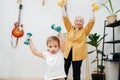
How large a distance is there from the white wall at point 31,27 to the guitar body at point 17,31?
0.25 ft

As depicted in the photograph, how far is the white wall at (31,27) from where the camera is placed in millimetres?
3531

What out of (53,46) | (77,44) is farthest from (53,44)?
(77,44)

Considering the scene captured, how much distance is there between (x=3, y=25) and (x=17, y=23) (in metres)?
0.27

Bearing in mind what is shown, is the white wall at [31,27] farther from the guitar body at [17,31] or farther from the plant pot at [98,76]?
the plant pot at [98,76]

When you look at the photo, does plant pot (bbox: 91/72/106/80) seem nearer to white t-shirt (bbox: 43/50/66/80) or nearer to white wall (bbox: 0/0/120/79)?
white wall (bbox: 0/0/120/79)

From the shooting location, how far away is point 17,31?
3.53m

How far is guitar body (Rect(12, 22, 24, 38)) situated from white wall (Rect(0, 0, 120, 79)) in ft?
0.25

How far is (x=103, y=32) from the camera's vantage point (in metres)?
3.62

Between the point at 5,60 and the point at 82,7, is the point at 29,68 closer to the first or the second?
the point at 5,60

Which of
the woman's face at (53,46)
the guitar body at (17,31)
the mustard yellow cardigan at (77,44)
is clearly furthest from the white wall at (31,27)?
the woman's face at (53,46)

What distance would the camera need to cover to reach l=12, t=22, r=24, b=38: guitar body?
3.50 metres

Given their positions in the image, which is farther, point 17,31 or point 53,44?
point 17,31

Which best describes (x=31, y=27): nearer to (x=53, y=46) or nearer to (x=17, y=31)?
(x=17, y=31)

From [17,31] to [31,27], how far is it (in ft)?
0.86
